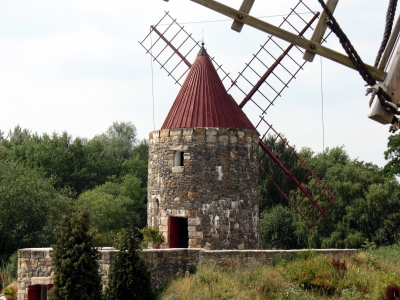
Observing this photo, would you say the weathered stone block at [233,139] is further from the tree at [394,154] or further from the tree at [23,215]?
the tree at [394,154]

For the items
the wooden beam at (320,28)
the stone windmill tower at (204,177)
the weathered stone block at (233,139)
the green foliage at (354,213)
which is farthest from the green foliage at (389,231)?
the wooden beam at (320,28)

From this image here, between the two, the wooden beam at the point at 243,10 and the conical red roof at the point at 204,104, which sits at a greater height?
the conical red roof at the point at 204,104

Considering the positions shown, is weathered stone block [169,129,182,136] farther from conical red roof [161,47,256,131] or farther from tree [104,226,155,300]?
tree [104,226,155,300]

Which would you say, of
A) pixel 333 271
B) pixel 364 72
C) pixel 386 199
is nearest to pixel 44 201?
pixel 333 271

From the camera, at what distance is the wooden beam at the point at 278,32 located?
4.61 metres

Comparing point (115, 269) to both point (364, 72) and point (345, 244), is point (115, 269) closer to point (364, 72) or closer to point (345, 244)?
point (364, 72)

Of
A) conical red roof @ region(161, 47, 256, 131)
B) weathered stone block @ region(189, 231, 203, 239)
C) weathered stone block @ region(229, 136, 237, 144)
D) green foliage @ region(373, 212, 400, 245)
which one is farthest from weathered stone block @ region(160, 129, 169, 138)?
green foliage @ region(373, 212, 400, 245)

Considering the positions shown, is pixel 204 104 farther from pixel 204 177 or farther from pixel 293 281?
pixel 293 281

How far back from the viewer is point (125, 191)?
135ft

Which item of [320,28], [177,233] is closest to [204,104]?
[177,233]

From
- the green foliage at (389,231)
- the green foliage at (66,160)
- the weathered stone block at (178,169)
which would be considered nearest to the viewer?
the weathered stone block at (178,169)

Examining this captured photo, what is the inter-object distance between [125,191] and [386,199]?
16.0 meters

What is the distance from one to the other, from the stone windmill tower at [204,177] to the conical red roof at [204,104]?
26 millimetres

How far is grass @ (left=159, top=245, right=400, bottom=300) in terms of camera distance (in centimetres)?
1393
